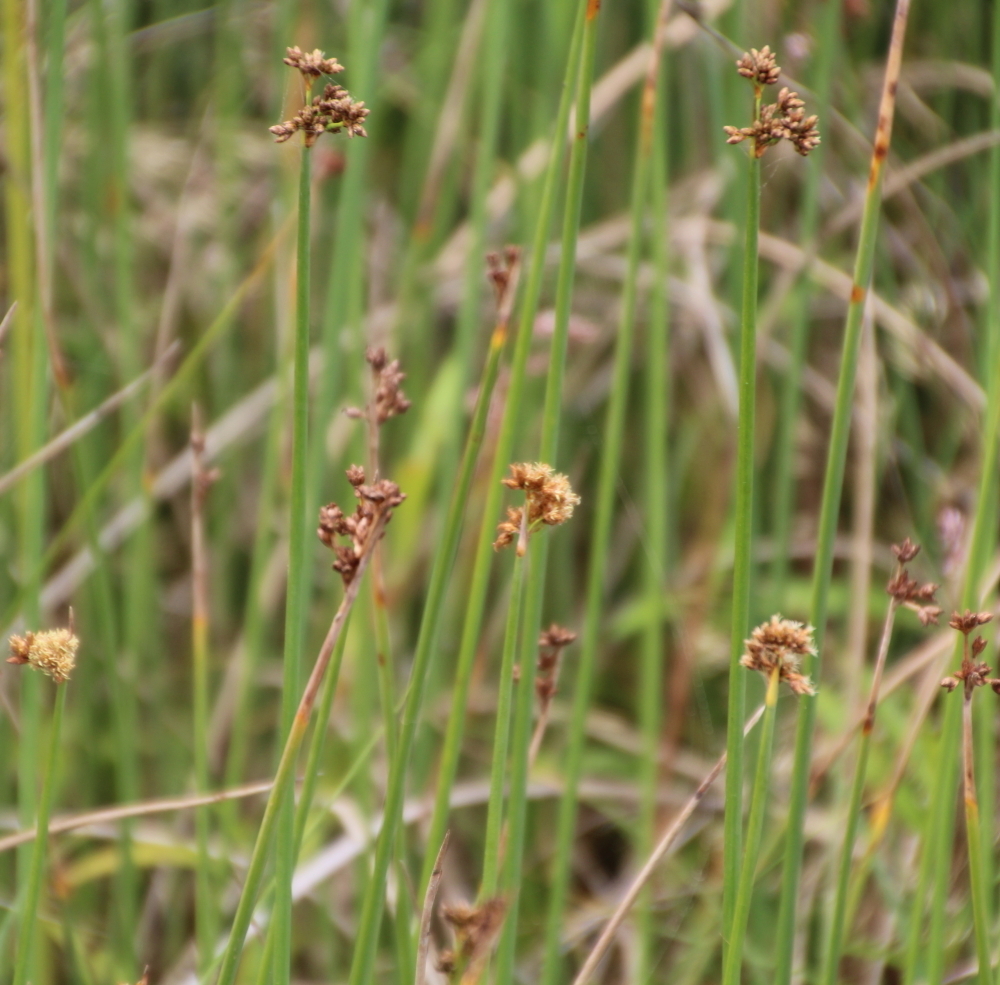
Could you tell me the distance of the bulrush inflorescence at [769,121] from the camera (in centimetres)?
32

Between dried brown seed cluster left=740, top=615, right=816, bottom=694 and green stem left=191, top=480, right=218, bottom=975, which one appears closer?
dried brown seed cluster left=740, top=615, right=816, bottom=694

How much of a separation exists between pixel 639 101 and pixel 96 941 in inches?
39.3

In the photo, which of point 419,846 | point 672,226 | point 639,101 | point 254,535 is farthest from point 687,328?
point 419,846

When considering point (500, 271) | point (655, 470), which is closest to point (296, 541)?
point (500, 271)

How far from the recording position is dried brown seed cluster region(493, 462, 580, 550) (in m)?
0.34

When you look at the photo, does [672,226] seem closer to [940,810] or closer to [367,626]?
[367,626]

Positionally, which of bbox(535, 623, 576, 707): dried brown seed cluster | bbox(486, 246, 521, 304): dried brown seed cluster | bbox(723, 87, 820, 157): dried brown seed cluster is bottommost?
bbox(535, 623, 576, 707): dried brown seed cluster

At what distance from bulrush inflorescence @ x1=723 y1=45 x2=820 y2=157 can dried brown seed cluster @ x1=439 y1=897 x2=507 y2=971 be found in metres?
0.22

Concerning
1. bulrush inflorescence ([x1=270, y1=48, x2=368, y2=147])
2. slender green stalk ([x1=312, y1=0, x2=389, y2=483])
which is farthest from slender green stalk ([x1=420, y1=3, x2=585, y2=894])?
slender green stalk ([x1=312, y1=0, x2=389, y2=483])

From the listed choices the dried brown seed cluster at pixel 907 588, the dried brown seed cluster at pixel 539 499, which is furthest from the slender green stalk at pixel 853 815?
the dried brown seed cluster at pixel 539 499

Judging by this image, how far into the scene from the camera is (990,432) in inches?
19.2

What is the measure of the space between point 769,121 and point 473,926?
235 millimetres

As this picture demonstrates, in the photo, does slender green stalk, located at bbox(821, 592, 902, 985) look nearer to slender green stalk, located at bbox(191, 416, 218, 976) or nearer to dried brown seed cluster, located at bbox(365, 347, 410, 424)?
dried brown seed cluster, located at bbox(365, 347, 410, 424)

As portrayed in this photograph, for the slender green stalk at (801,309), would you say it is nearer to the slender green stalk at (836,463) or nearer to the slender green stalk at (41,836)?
the slender green stalk at (836,463)
